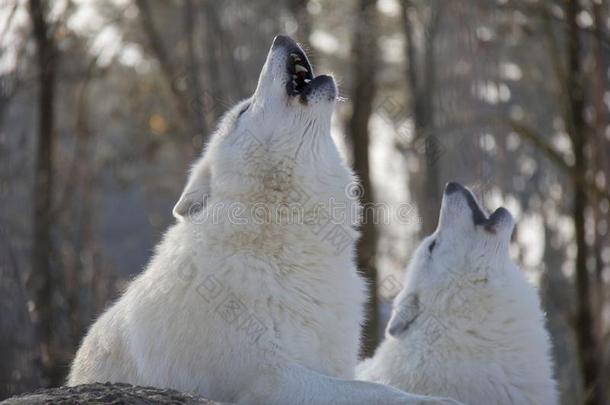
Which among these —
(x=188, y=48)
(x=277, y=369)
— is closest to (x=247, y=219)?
(x=277, y=369)

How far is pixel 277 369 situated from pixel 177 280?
0.81 m

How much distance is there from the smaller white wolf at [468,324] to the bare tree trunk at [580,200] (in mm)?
4540

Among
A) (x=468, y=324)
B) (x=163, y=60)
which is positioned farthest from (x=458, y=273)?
(x=163, y=60)

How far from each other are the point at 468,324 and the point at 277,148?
1.70 metres

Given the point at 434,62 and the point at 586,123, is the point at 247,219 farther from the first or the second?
the point at 434,62

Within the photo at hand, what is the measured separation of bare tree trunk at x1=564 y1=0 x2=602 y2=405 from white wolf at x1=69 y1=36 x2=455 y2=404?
5.95 metres

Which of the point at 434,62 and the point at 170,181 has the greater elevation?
the point at 434,62

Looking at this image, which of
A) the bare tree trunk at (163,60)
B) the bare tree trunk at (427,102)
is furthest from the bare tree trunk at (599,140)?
the bare tree trunk at (163,60)

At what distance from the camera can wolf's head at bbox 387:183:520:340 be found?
6688mm

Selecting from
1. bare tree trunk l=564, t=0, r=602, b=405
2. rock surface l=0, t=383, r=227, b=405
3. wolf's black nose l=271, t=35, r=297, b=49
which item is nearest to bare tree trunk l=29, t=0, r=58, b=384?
bare tree trunk l=564, t=0, r=602, b=405

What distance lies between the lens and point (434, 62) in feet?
58.8

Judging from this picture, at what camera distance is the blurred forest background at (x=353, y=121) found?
11422 millimetres

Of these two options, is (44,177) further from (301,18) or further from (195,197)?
(195,197)

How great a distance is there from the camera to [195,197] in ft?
19.6
